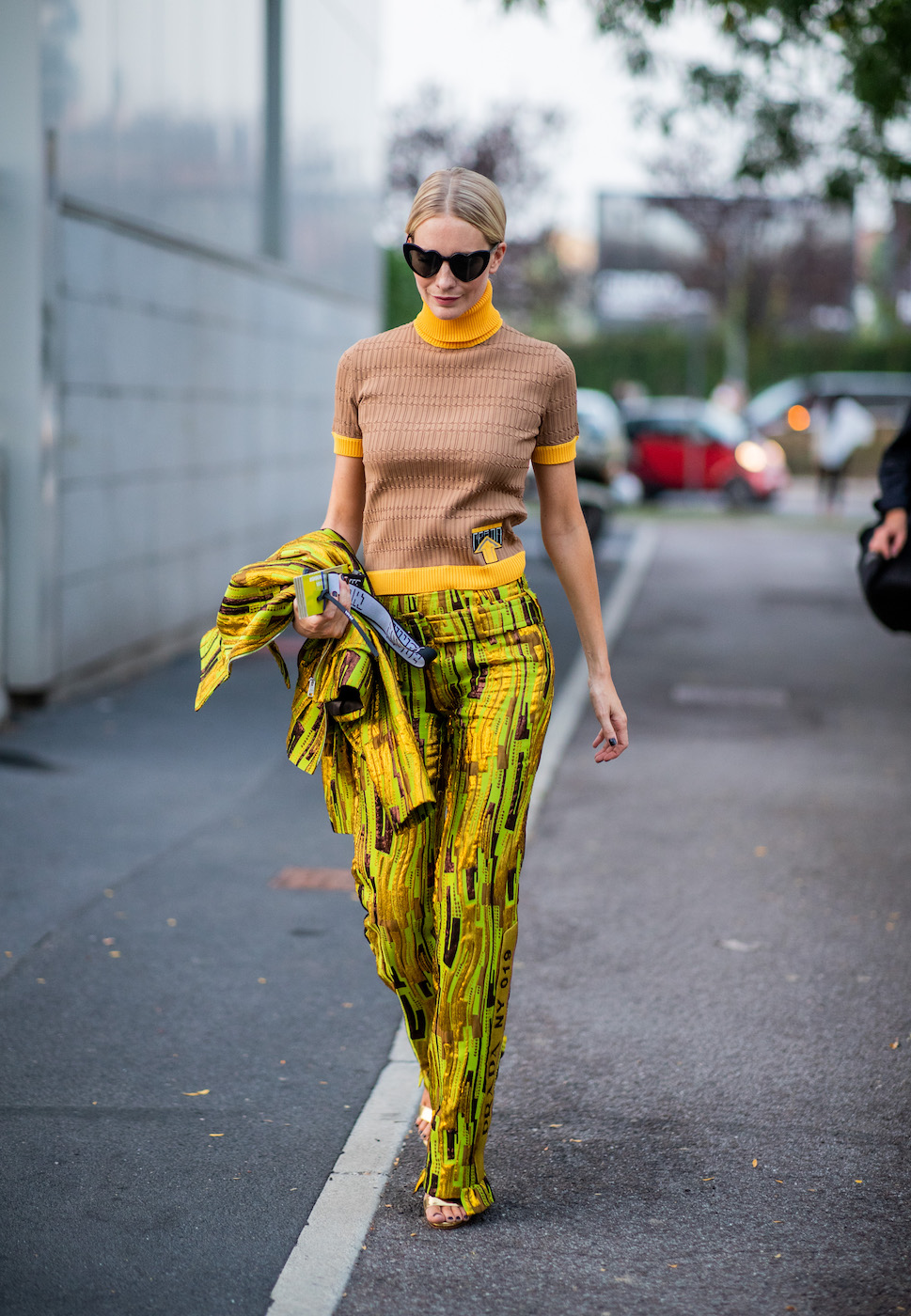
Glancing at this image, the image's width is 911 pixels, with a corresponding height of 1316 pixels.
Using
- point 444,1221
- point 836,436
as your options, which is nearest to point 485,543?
point 444,1221

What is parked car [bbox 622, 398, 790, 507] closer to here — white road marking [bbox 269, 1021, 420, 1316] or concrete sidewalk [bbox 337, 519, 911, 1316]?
concrete sidewalk [bbox 337, 519, 911, 1316]

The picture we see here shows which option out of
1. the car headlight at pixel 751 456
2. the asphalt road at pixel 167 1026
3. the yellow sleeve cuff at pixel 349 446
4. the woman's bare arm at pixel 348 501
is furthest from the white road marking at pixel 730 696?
the car headlight at pixel 751 456

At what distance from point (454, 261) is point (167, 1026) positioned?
7.70 ft

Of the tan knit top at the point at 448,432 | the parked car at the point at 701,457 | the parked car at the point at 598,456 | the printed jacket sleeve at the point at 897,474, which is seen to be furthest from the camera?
the parked car at the point at 701,457

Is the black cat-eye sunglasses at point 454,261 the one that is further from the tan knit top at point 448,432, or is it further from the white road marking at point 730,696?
the white road marking at point 730,696

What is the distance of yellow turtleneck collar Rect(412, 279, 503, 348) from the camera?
332 cm

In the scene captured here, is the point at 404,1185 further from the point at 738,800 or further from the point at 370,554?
the point at 738,800

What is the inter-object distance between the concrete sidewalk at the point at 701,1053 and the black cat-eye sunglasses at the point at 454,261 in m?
1.93

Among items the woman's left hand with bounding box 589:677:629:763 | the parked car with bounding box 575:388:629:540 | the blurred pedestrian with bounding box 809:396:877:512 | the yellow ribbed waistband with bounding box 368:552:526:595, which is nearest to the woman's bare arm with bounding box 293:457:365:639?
the yellow ribbed waistband with bounding box 368:552:526:595

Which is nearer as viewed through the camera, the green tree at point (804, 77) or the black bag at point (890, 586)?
the black bag at point (890, 586)

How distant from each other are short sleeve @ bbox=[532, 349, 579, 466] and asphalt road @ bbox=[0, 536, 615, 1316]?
5.38 ft

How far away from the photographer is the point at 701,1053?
4367 millimetres

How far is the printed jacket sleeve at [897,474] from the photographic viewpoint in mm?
5004

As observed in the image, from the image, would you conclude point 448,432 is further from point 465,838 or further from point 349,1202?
point 349,1202
